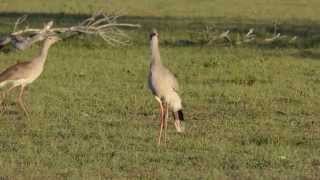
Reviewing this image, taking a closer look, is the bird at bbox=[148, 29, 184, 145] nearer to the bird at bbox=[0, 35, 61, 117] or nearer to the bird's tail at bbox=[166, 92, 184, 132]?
the bird's tail at bbox=[166, 92, 184, 132]

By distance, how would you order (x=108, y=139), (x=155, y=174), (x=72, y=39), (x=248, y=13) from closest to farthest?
(x=155, y=174), (x=108, y=139), (x=72, y=39), (x=248, y=13)

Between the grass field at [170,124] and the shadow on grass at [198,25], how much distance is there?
28cm

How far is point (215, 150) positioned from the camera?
8688 mm

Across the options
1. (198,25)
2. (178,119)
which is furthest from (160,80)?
(198,25)

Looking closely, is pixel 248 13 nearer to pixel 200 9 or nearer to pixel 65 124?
pixel 200 9

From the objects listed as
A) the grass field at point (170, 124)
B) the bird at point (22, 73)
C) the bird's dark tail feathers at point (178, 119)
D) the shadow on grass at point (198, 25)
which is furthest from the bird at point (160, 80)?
the shadow on grass at point (198, 25)

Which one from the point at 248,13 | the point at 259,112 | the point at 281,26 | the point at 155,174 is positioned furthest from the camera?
the point at 248,13

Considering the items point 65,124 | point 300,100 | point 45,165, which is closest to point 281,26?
point 300,100

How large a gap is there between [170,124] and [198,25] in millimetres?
13847

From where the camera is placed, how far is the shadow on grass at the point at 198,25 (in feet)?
68.0

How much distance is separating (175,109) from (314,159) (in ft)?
5.62

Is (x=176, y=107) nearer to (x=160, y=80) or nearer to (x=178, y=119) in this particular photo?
(x=178, y=119)

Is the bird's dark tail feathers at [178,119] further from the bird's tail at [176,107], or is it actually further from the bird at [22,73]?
the bird at [22,73]

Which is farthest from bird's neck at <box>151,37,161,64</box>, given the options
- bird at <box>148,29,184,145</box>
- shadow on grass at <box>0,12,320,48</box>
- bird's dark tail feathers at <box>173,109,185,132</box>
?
shadow on grass at <box>0,12,320,48</box>
